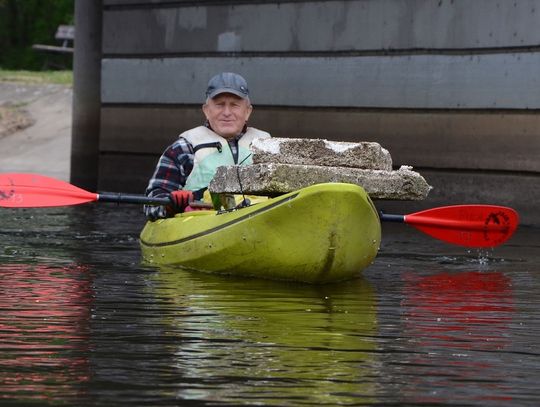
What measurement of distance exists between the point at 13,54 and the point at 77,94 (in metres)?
28.0

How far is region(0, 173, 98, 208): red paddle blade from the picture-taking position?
949cm

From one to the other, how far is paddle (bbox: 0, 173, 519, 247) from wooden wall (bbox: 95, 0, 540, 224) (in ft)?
7.26

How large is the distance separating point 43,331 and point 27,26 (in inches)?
1584

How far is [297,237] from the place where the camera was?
775 centimetres

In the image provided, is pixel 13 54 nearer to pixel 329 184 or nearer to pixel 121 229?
pixel 121 229

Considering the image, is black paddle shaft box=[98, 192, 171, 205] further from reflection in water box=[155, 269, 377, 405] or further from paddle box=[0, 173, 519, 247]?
reflection in water box=[155, 269, 377, 405]

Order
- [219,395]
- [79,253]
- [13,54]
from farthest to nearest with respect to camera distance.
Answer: [13,54], [79,253], [219,395]

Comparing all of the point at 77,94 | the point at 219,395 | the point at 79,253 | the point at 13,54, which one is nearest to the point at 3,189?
the point at 79,253

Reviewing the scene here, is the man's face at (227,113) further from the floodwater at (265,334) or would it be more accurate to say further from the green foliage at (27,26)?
the green foliage at (27,26)

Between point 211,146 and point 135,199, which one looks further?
point 211,146

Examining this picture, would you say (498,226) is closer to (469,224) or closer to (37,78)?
(469,224)

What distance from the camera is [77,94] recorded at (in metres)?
16.0

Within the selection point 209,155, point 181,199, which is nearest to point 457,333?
point 181,199

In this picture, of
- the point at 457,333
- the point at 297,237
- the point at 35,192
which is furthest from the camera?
the point at 35,192
